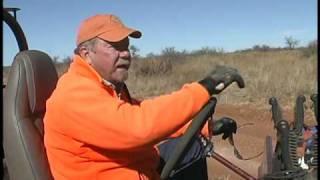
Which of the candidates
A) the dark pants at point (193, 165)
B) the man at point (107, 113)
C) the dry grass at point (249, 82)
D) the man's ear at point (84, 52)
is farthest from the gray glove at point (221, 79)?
the dry grass at point (249, 82)

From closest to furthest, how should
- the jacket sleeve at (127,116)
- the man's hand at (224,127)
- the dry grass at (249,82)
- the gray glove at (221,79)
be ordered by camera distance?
the gray glove at (221,79) < the jacket sleeve at (127,116) < the man's hand at (224,127) < the dry grass at (249,82)

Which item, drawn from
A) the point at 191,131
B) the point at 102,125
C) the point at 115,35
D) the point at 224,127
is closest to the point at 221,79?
the point at 191,131

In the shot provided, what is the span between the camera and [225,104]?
51.6ft

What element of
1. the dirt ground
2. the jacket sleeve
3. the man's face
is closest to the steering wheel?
the jacket sleeve

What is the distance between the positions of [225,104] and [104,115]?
43.2 feet

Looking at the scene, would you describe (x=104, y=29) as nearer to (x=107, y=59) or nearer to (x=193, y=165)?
(x=107, y=59)

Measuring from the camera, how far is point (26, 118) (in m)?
3.13

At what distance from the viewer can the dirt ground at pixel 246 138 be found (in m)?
5.89

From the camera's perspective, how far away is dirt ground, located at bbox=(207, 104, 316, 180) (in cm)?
589

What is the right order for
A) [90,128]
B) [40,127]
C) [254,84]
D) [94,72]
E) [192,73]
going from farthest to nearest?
[192,73]
[254,84]
[40,127]
[94,72]
[90,128]

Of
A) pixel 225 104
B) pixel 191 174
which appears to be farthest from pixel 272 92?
pixel 191 174

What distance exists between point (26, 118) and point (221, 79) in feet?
3.77

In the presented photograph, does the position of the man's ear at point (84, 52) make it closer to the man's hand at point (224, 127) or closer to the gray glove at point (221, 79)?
the gray glove at point (221, 79)

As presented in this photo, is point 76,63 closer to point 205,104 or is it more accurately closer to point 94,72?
point 94,72
